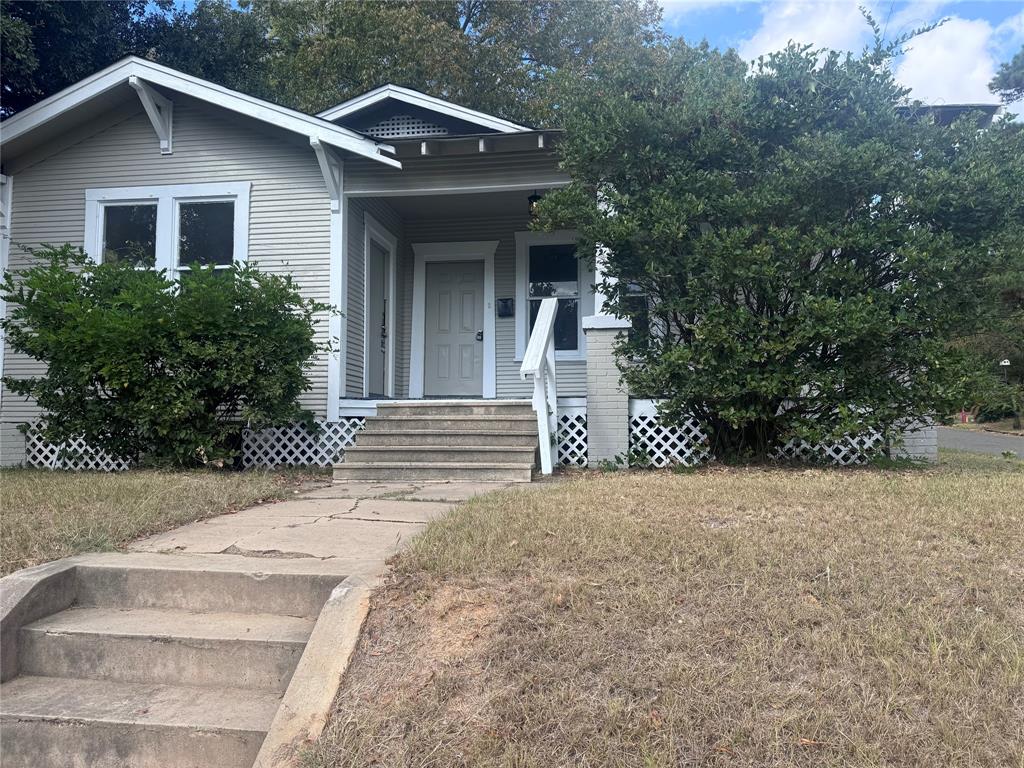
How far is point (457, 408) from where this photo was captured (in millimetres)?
8078

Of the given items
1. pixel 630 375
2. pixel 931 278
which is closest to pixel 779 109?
pixel 931 278

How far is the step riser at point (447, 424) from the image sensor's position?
25.1 feet

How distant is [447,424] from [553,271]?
3708 mm

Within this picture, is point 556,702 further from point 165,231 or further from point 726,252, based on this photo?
point 165,231

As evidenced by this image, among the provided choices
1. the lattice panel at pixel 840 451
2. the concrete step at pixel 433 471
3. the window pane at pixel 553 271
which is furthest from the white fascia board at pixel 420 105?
the lattice panel at pixel 840 451

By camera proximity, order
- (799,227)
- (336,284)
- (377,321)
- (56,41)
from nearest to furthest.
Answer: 1. (799,227)
2. (336,284)
3. (377,321)
4. (56,41)

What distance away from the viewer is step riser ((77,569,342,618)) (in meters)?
3.41

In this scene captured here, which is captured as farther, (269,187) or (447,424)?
(269,187)

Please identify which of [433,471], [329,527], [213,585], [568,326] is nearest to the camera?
[213,585]

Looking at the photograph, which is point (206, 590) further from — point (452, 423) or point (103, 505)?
point (452, 423)

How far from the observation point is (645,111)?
21.6 feet

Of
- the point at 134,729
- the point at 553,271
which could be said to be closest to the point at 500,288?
the point at 553,271

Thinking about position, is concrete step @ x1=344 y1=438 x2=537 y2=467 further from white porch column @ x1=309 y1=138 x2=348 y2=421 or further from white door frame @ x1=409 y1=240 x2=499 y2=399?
white door frame @ x1=409 y1=240 x2=499 y2=399

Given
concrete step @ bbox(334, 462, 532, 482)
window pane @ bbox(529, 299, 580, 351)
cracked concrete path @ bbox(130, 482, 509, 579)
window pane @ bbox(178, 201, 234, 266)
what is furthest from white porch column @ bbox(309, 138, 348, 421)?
window pane @ bbox(529, 299, 580, 351)
